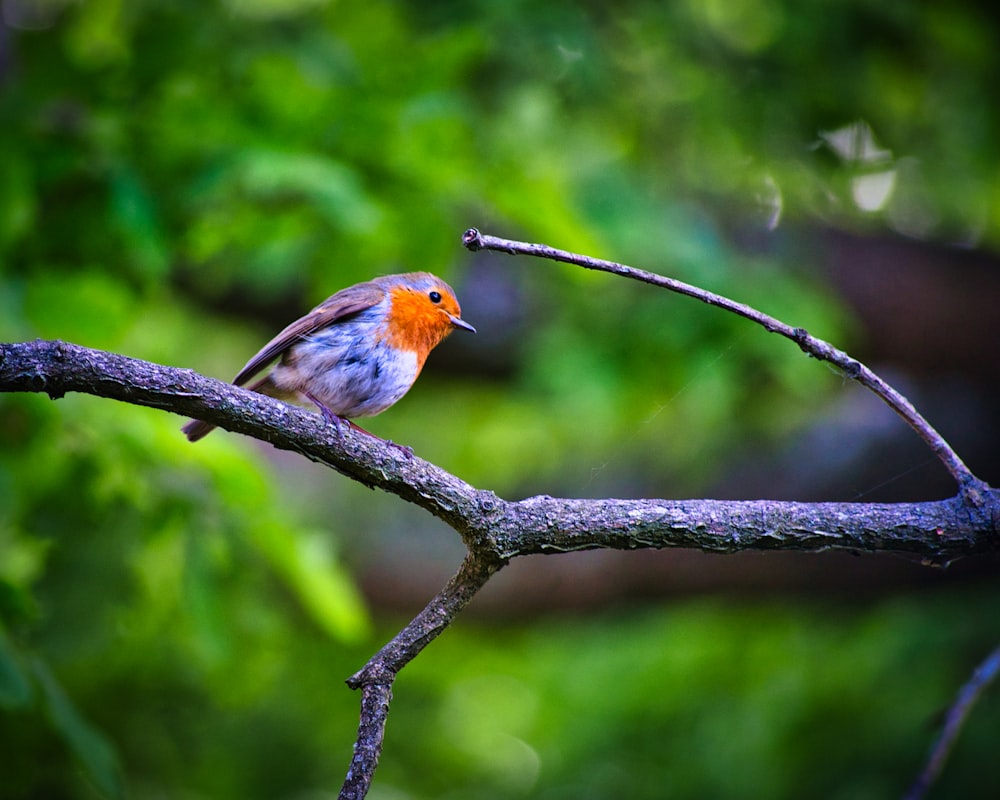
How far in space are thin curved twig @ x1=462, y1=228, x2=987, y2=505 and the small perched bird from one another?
1300 mm

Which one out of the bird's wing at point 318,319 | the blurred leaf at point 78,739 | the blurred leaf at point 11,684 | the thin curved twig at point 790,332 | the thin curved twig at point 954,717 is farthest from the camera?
the bird's wing at point 318,319

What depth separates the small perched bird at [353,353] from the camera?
3.36m

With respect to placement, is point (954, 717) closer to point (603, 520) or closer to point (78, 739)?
point (603, 520)

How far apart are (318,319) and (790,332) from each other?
180cm

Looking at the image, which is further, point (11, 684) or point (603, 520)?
point (11, 684)

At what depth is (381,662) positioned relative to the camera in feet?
7.07

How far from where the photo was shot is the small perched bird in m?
3.36

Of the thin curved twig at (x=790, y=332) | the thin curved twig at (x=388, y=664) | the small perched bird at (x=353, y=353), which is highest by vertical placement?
the small perched bird at (x=353, y=353)

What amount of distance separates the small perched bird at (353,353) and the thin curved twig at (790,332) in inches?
51.2

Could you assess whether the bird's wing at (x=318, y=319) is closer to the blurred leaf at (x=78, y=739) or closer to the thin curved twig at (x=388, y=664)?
the blurred leaf at (x=78, y=739)

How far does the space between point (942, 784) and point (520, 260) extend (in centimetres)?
418

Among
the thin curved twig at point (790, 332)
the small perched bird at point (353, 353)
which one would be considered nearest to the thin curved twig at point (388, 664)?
the thin curved twig at point (790, 332)

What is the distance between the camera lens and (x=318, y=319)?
3430mm

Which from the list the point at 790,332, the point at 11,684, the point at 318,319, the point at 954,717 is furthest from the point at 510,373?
the point at 790,332
